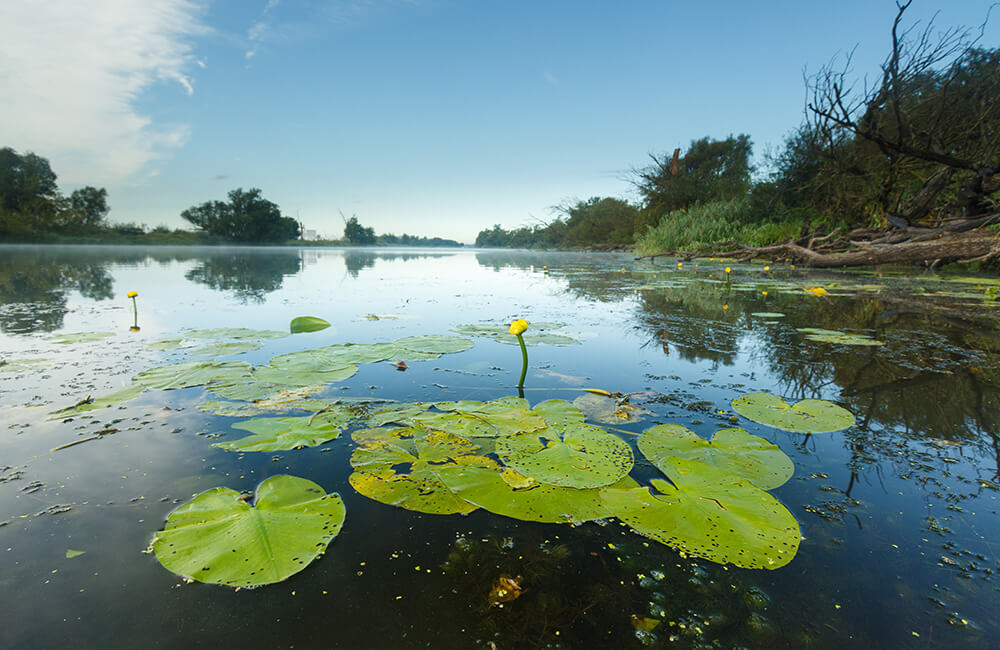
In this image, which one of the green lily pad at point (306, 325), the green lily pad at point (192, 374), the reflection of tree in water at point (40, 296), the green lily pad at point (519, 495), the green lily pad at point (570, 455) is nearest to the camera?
the green lily pad at point (519, 495)

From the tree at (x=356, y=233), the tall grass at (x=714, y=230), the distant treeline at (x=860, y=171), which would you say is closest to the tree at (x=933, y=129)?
the distant treeline at (x=860, y=171)

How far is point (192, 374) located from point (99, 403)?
1.20ft

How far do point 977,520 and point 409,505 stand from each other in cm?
141

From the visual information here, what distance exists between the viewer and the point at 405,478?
112 cm

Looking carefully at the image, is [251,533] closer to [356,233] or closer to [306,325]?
[306,325]

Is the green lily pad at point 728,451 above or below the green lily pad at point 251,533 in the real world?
above

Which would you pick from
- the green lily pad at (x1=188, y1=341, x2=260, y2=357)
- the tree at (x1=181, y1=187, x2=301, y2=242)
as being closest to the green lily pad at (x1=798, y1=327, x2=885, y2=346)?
the green lily pad at (x1=188, y1=341, x2=260, y2=357)

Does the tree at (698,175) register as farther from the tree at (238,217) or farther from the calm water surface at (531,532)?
the tree at (238,217)

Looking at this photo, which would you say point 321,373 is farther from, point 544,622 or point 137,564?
point 544,622

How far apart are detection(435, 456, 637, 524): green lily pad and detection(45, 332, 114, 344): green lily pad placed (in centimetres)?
293

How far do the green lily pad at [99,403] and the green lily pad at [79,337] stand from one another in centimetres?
132

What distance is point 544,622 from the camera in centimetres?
71

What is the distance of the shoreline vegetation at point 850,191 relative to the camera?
6.04 metres

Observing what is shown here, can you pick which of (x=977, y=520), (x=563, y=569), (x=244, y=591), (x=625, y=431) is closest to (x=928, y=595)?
(x=977, y=520)
